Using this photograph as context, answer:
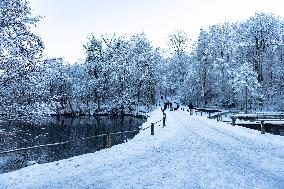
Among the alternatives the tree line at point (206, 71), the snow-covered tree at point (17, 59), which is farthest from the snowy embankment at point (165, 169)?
the tree line at point (206, 71)

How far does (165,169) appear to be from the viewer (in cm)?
1386

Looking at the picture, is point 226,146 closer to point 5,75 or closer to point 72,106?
point 5,75

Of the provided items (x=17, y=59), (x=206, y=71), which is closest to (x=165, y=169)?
(x=17, y=59)

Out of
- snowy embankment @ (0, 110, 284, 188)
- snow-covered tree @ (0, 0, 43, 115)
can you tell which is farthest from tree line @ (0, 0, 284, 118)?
snow-covered tree @ (0, 0, 43, 115)

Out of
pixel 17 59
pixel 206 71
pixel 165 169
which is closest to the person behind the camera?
pixel 165 169

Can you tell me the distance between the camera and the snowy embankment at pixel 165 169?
11648 mm

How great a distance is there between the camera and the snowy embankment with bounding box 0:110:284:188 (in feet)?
38.2

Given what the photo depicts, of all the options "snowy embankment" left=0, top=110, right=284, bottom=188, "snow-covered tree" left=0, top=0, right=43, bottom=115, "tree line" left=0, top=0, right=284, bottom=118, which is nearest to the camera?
"snowy embankment" left=0, top=110, right=284, bottom=188

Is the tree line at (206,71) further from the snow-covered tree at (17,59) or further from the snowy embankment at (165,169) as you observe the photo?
the snow-covered tree at (17,59)

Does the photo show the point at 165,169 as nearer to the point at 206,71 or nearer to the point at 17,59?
the point at 17,59

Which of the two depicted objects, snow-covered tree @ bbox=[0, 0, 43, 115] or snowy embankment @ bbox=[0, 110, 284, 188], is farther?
snow-covered tree @ bbox=[0, 0, 43, 115]

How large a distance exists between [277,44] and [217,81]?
14692mm

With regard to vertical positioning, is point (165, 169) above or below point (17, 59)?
below

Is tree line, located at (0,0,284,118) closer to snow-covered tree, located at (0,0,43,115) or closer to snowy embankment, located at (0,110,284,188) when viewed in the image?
snowy embankment, located at (0,110,284,188)
